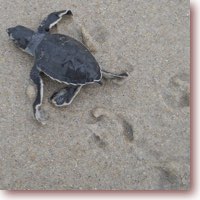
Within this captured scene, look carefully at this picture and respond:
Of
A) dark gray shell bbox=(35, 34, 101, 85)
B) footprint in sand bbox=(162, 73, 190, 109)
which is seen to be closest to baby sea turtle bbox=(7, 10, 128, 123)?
dark gray shell bbox=(35, 34, 101, 85)

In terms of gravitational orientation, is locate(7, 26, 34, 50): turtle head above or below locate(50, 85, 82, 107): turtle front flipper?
above

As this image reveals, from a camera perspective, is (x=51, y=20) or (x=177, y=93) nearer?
(x=177, y=93)

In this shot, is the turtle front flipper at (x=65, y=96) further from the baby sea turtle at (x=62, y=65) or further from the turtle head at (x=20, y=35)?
the turtle head at (x=20, y=35)

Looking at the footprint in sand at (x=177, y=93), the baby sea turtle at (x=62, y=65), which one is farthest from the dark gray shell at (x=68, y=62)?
the footprint in sand at (x=177, y=93)

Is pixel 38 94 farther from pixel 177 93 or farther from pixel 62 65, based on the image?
pixel 177 93

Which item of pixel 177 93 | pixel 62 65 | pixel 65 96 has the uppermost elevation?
pixel 62 65

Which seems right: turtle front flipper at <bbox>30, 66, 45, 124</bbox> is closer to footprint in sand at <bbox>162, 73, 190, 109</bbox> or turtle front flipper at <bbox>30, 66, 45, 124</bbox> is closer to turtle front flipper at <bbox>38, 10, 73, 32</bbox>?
turtle front flipper at <bbox>38, 10, 73, 32</bbox>

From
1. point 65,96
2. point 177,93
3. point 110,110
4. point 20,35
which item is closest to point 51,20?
point 20,35
